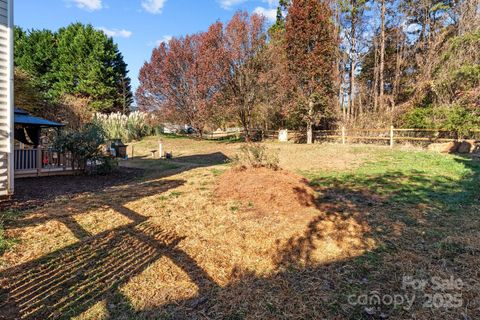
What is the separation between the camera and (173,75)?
21.5 metres

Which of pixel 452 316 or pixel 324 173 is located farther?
pixel 324 173

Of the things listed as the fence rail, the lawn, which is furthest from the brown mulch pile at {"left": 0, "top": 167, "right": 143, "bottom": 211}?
the fence rail

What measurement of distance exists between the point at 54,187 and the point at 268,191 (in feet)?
17.7

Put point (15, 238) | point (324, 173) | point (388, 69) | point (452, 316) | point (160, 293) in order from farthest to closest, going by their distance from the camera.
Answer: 1. point (388, 69)
2. point (324, 173)
3. point (15, 238)
4. point (160, 293)
5. point (452, 316)

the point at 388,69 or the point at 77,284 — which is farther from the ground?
the point at 388,69

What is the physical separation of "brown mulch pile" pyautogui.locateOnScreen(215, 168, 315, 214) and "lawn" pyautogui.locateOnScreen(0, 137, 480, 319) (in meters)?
0.18

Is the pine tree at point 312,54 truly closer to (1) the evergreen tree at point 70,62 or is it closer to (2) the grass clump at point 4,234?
(2) the grass clump at point 4,234

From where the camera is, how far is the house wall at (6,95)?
4664mm

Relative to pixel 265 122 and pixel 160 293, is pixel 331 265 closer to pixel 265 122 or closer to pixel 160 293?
pixel 160 293

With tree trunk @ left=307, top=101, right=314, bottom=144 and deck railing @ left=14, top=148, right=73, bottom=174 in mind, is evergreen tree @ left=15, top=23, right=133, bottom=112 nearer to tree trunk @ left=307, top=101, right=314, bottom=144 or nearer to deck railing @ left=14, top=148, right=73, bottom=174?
deck railing @ left=14, top=148, right=73, bottom=174

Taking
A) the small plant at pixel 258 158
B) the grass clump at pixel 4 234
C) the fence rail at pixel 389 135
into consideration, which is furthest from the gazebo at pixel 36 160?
the fence rail at pixel 389 135

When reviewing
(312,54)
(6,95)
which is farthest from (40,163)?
(312,54)

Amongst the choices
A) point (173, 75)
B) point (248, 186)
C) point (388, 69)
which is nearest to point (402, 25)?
point (388, 69)

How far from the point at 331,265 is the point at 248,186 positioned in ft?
8.13
